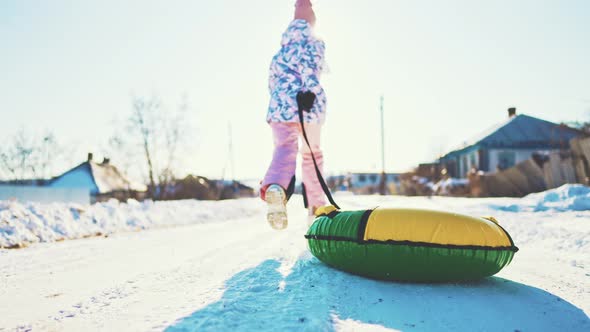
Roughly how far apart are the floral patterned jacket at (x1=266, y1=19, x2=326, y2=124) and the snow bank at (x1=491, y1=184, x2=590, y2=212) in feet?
12.7

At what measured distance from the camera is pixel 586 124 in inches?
312

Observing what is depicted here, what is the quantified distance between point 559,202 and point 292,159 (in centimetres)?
459

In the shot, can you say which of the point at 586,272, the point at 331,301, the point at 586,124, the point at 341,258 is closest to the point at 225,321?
the point at 331,301

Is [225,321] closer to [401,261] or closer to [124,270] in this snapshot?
[401,261]

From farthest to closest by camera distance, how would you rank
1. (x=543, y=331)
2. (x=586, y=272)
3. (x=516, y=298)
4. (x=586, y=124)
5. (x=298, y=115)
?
(x=586, y=124)
(x=298, y=115)
(x=586, y=272)
(x=516, y=298)
(x=543, y=331)

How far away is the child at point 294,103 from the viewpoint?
101 inches

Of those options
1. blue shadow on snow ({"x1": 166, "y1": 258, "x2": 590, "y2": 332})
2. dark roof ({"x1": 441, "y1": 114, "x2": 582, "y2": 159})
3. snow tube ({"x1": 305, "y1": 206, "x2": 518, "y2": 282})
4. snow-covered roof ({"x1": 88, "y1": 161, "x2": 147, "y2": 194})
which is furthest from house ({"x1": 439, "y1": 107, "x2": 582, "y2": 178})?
snow-covered roof ({"x1": 88, "y1": 161, "x2": 147, "y2": 194})

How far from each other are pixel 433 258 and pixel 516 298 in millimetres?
298

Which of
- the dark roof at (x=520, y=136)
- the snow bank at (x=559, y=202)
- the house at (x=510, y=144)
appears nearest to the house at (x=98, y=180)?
the house at (x=510, y=144)

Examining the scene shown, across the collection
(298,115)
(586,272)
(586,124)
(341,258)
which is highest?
(586,124)

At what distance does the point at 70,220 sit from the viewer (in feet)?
12.8

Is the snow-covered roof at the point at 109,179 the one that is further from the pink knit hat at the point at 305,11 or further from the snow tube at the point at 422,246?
the snow tube at the point at 422,246

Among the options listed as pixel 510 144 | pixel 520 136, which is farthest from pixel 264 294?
pixel 520 136

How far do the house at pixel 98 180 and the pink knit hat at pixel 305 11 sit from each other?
29426 mm
